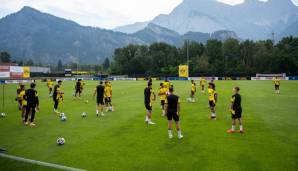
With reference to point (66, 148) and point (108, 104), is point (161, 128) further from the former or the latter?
point (108, 104)

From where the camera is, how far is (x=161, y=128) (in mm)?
14008

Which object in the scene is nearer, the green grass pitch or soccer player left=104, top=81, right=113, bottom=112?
the green grass pitch

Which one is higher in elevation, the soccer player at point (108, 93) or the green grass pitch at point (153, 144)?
the soccer player at point (108, 93)

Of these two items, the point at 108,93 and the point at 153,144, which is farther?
the point at 108,93

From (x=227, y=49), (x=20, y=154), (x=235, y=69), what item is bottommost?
(x=20, y=154)

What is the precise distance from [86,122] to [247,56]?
104318mm

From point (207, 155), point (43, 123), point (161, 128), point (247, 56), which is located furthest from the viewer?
point (247, 56)

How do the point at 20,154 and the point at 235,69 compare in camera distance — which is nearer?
the point at 20,154

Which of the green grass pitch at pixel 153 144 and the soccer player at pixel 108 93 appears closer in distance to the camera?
the green grass pitch at pixel 153 144

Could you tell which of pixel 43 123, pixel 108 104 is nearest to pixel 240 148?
pixel 43 123

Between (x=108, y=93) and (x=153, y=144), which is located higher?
(x=108, y=93)

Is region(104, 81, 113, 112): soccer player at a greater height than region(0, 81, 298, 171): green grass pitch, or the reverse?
region(104, 81, 113, 112): soccer player

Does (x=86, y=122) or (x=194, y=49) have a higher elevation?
(x=194, y=49)

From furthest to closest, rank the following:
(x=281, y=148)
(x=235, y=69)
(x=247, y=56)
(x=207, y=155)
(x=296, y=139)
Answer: (x=247, y=56) → (x=235, y=69) → (x=296, y=139) → (x=281, y=148) → (x=207, y=155)
